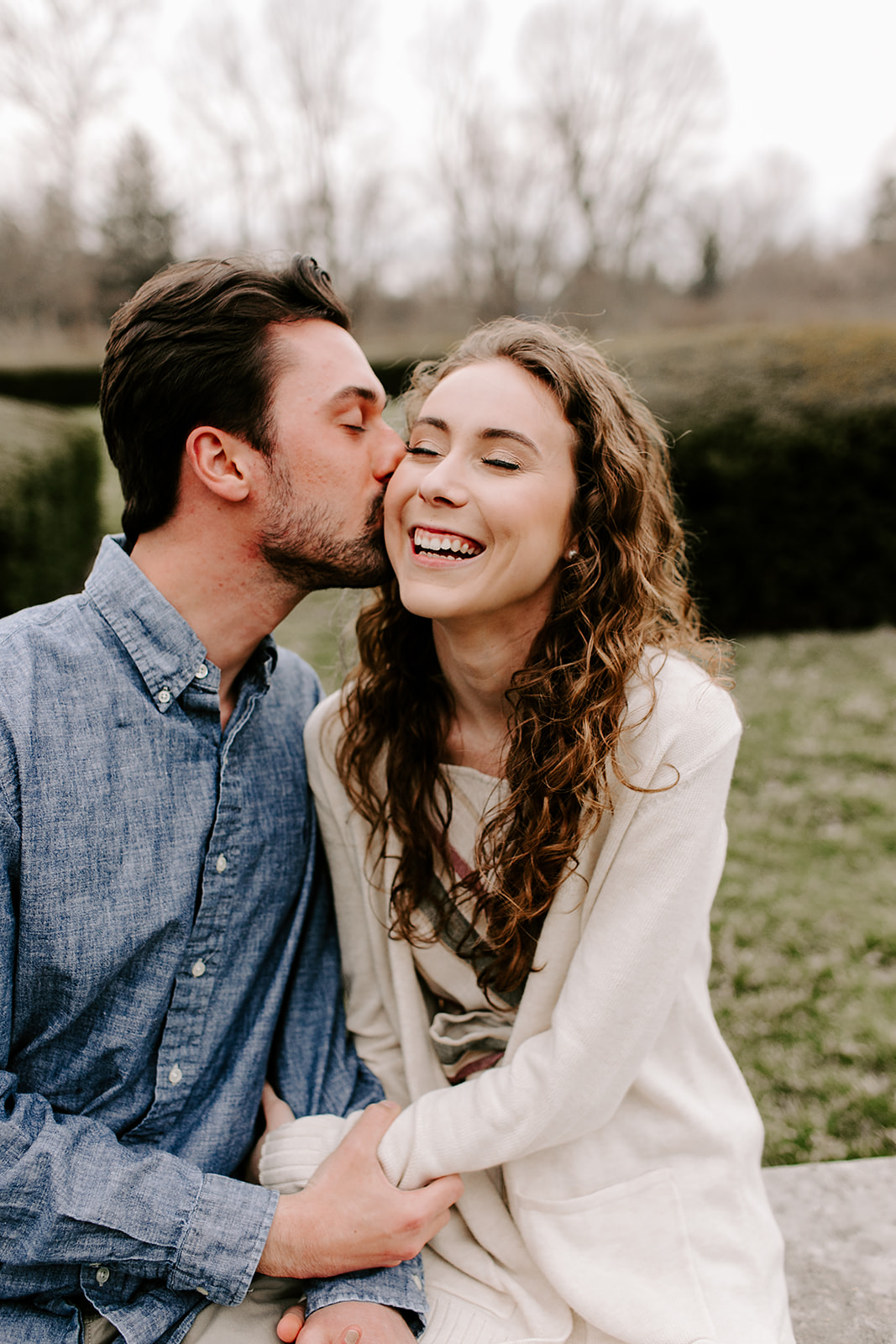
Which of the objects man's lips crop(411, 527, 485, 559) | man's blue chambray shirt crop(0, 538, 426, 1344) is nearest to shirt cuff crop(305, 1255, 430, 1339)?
man's blue chambray shirt crop(0, 538, 426, 1344)

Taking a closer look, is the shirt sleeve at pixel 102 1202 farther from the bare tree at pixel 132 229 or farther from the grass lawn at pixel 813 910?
the bare tree at pixel 132 229

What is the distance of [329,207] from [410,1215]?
38.3 m

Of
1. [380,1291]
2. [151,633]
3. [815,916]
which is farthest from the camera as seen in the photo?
[815,916]

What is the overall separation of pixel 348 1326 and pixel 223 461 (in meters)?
1.71

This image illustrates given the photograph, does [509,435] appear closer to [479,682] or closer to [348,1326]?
[479,682]

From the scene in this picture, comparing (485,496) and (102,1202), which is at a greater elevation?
(485,496)

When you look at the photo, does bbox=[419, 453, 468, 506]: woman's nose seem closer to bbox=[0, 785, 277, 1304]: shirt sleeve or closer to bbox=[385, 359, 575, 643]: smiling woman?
bbox=[385, 359, 575, 643]: smiling woman

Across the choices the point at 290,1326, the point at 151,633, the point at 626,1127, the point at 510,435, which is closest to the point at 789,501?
the point at 510,435

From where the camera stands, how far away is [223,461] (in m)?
2.10

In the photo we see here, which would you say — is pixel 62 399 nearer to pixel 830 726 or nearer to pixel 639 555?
pixel 830 726

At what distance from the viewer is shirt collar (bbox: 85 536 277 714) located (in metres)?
1.88

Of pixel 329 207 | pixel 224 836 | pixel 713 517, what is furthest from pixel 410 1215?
pixel 329 207

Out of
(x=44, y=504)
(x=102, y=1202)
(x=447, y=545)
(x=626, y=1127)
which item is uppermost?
(x=447, y=545)

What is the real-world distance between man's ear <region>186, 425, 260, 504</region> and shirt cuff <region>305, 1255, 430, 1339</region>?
1562mm
